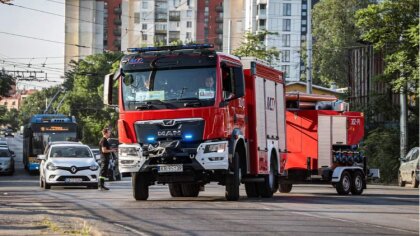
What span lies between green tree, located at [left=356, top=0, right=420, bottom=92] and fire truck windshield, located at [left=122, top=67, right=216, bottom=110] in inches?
1070

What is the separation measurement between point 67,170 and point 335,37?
6195 centimetres

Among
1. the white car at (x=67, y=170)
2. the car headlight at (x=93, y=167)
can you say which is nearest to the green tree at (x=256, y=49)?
the white car at (x=67, y=170)

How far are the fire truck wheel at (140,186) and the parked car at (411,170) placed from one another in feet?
72.8

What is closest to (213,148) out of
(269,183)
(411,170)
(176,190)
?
(269,183)

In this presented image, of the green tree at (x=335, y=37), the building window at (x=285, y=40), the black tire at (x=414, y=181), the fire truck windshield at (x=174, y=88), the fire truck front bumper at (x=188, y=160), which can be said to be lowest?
the black tire at (x=414, y=181)

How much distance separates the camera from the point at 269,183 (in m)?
24.7

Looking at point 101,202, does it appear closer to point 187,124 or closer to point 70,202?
point 70,202

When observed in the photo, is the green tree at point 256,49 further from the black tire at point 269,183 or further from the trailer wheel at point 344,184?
the black tire at point 269,183

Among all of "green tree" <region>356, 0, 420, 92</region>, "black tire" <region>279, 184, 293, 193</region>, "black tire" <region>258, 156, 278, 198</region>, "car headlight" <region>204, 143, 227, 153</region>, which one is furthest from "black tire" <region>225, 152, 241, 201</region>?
"green tree" <region>356, 0, 420, 92</region>

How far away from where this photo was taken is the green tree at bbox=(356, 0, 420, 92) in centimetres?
4691

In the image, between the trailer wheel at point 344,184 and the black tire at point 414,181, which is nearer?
the trailer wheel at point 344,184

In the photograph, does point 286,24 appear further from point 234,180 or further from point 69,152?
point 234,180

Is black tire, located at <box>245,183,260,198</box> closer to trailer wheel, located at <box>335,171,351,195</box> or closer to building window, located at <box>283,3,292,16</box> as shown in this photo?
trailer wheel, located at <box>335,171,351,195</box>

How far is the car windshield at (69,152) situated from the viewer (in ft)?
113
